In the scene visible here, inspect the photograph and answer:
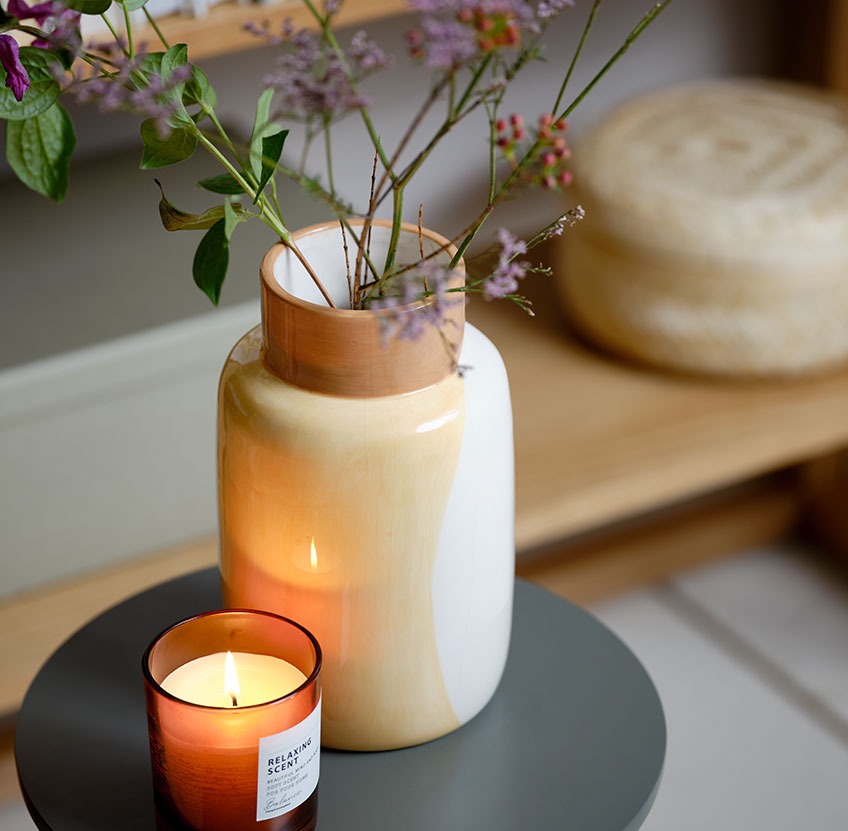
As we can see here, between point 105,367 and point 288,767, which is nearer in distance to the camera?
point 288,767

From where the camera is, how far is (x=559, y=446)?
133 cm

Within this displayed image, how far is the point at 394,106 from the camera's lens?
5.08 feet

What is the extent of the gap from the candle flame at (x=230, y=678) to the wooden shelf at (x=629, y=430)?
64cm

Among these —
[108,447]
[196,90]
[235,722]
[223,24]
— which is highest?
[196,90]

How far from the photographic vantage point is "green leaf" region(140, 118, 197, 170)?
1.89 feet

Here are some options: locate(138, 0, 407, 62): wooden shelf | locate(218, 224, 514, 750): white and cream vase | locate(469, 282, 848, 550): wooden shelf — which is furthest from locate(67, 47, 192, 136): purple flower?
locate(469, 282, 848, 550): wooden shelf

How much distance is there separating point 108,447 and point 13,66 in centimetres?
65

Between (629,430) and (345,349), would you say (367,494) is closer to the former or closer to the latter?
(345,349)

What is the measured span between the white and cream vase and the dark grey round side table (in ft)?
0.09

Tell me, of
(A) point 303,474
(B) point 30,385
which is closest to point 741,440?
(B) point 30,385

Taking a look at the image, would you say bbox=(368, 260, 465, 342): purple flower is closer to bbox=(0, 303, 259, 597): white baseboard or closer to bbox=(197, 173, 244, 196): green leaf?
bbox=(197, 173, 244, 196): green leaf

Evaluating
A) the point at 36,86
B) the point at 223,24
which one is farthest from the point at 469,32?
the point at 223,24

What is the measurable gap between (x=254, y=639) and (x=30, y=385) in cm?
52

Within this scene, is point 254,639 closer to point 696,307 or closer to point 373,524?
point 373,524
